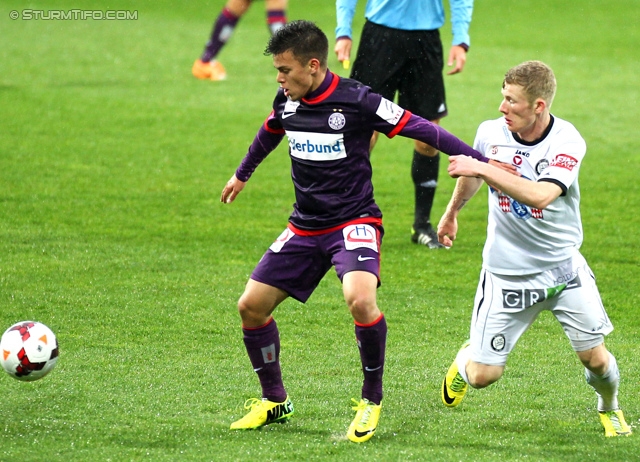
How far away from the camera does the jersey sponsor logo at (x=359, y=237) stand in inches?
→ 193

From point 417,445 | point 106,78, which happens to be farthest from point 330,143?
point 106,78

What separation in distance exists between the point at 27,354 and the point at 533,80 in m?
2.73

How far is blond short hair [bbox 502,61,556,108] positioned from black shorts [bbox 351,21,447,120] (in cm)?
408

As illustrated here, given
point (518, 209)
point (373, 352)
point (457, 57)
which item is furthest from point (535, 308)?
point (457, 57)

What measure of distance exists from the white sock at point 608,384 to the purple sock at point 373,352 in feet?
3.28

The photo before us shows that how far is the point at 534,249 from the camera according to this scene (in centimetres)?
484

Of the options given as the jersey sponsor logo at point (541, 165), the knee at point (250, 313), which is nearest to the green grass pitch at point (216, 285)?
the knee at point (250, 313)

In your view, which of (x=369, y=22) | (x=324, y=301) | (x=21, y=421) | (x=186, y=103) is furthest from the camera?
(x=186, y=103)

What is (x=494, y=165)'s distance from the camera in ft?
15.3

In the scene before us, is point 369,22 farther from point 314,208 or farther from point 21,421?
point 21,421

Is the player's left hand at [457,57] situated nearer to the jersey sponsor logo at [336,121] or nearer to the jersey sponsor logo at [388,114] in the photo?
the jersey sponsor logo at [388,114]

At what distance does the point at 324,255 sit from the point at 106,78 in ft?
42.1

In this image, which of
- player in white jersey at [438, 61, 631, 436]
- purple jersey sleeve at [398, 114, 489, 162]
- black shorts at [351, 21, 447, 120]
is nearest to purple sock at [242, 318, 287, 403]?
player in white jersey at [438, 61, 631, 436]

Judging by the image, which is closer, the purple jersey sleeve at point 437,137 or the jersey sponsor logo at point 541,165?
the jersey sponsor logo at point 541,165
